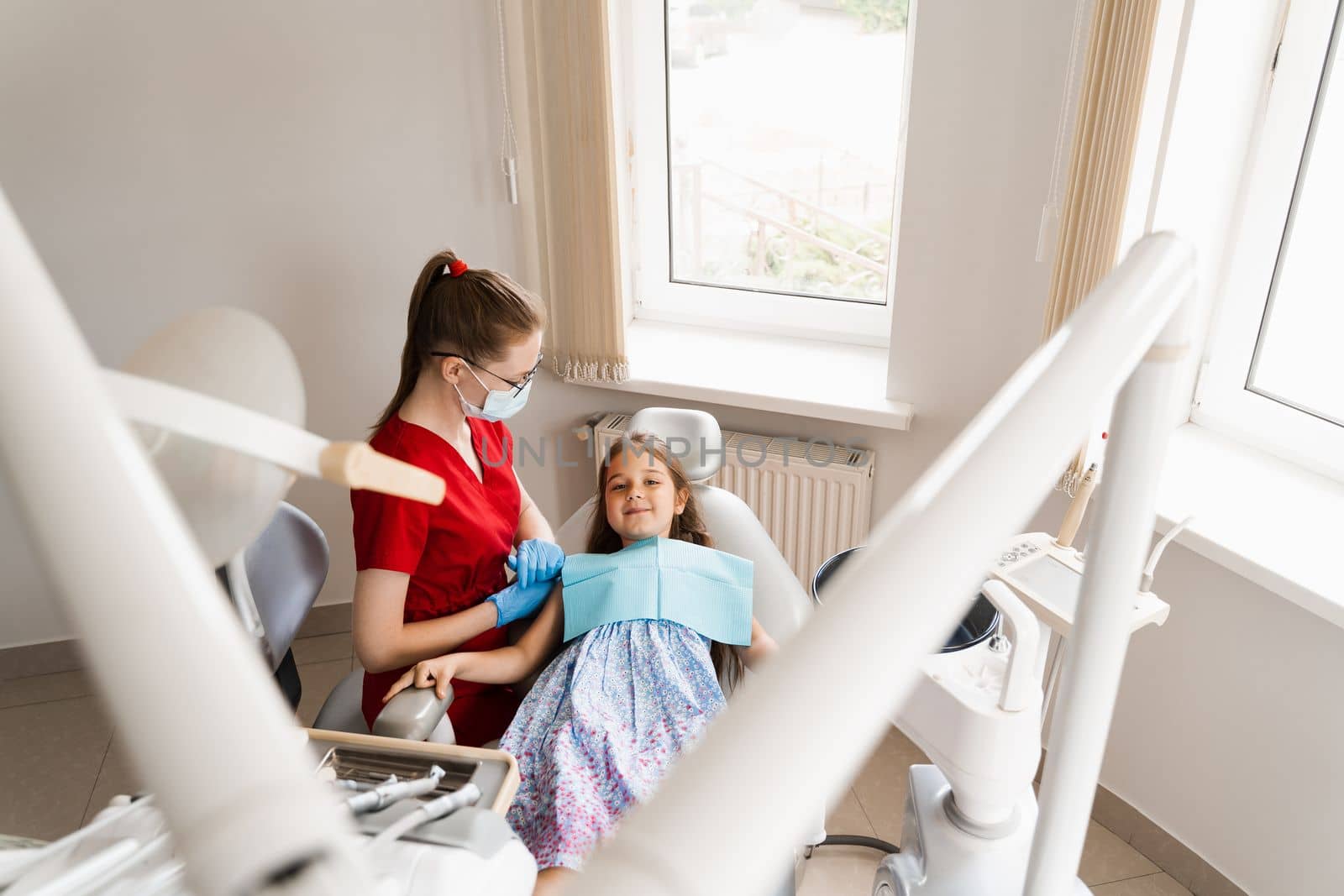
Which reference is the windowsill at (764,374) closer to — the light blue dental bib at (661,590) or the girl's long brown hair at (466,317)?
the light blue dental bib at (661,590)

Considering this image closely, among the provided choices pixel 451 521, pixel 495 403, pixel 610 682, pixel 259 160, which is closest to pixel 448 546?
pixel 451 521

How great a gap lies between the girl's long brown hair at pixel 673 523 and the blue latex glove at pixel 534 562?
6.2 inches

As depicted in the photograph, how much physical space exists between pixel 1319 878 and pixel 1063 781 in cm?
163

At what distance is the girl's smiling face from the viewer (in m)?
1.79

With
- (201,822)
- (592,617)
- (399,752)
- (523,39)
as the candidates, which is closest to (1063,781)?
(201,822)

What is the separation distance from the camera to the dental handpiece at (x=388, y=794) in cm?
92

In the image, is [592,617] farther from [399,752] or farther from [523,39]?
[523,39]

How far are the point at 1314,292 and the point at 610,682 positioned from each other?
1.60m

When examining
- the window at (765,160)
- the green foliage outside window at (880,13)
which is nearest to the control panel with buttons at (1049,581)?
the window at (765,160)

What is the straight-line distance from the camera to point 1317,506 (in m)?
1.84

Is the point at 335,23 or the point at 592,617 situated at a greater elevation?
the point at 335,23

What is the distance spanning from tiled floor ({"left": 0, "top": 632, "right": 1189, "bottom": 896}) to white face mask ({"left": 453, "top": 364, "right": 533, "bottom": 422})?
3.30ft

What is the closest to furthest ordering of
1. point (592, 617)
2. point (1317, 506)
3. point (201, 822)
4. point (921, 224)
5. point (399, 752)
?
point (201, 822)
point (399, 752)
point (592, 617)
point (1317, 506)
point (921, 224)

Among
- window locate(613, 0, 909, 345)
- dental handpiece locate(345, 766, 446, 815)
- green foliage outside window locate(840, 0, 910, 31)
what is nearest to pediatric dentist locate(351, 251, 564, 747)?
dental handpiece locate(345, 766, 446, 815)
